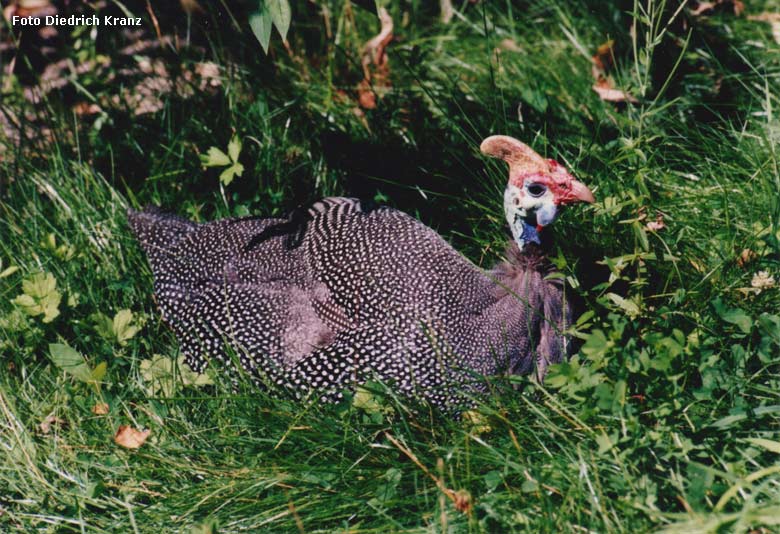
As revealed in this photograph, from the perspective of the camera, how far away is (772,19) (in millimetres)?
4441

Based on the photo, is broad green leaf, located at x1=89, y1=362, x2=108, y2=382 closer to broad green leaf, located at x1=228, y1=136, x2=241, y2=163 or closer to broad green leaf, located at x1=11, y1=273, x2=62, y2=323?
broad green leaf, located at x1=11, y1=273, x2=62, y2=323

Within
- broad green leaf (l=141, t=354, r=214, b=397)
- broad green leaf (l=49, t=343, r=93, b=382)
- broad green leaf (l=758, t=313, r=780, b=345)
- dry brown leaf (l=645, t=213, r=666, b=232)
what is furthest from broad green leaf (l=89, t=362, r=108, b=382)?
broad green leaf (l=758, t=313, r=780, b=345)

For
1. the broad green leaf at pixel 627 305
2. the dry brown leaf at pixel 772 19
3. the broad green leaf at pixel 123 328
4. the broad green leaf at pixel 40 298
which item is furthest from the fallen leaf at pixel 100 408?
the dry brown leaf at pixel 772 19

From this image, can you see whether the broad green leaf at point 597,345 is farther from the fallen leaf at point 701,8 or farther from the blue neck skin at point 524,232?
the fallen leaf at point 701,8

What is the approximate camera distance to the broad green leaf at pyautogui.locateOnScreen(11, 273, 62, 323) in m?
3.49

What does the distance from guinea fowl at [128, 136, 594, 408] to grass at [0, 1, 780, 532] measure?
0.47ft

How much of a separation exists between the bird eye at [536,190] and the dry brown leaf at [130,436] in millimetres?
1661

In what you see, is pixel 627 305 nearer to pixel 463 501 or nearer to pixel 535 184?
pixel 535 184

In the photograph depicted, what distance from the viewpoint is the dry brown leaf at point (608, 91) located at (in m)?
4.19

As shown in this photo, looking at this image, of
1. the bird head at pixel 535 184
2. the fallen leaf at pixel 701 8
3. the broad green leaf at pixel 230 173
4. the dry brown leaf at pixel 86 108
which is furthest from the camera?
the dry brown leaf at pixel 86 108

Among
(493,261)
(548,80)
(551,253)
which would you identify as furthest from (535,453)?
(548,80)

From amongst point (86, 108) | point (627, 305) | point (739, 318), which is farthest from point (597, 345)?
point (86, 108)

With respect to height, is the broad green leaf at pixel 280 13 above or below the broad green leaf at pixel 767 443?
above

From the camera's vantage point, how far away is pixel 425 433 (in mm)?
2969
